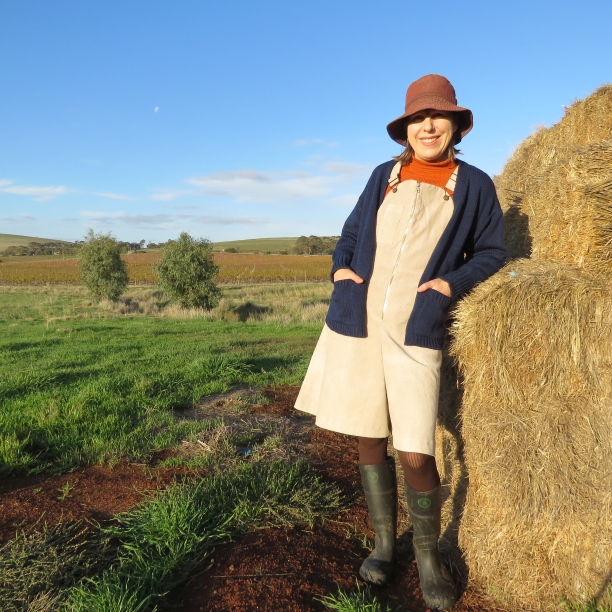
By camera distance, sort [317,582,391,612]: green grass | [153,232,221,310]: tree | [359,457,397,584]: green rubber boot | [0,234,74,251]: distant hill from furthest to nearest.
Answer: [0,234,74,251]: distant hill
[153,232,221,310]: tree
[359,457,397,584]: green rubber boot
[317,582,391,612]: green grass

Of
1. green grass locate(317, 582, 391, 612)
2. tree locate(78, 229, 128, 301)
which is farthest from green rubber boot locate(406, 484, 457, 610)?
tree locate(78, 229, 128, 301)

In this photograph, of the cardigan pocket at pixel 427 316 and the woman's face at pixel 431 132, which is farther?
the woman's face at pixel 431 132

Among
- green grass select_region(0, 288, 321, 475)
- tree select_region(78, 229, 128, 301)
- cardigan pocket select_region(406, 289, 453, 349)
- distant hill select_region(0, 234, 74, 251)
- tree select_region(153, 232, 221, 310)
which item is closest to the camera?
cardigan pocket select_region(406, 289, 453, 349)

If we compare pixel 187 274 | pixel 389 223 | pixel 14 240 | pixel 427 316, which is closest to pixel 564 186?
pixel 389 223

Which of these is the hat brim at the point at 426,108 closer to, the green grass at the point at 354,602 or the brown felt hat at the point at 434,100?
Answer: the brown felt hat at the point at 434,100

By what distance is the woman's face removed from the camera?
7.92 ft

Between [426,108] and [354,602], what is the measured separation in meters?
2.18

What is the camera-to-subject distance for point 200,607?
222cm

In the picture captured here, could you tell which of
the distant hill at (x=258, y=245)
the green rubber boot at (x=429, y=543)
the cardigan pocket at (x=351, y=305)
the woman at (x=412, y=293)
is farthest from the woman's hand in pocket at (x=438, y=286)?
the distant hill at (x=258, y=245)

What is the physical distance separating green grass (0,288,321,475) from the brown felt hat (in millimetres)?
3022

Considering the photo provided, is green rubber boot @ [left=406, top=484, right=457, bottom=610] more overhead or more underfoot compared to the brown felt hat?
more underfoot

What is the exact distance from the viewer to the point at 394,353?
92.1 inches

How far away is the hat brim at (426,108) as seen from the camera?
Answer: 7.68 feet

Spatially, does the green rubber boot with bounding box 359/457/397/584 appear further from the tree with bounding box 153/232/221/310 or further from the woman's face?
the tree with bounding box 153/232/221/310
